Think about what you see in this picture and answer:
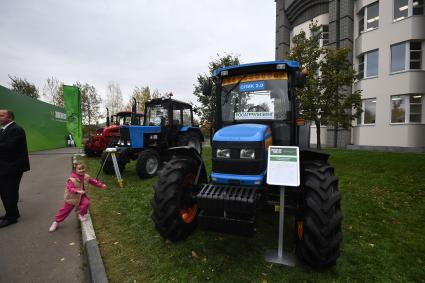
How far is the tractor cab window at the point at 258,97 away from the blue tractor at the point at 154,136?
4652 mm

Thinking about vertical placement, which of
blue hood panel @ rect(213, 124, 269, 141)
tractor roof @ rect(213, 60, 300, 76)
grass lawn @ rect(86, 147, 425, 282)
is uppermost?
tractor roof @ rect(213, 60, 300, 76)

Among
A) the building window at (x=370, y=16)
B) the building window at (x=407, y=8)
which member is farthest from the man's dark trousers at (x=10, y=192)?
the building window at (x=370, y=16)

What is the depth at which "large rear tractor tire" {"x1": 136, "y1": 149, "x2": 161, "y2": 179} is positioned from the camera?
7.86 metres

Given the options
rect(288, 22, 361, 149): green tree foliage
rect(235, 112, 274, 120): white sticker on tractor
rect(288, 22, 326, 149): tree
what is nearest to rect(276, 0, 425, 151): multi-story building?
rect(288, 22, 326, 149): tree

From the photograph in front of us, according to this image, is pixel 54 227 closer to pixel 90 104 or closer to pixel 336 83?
pixel 336 83

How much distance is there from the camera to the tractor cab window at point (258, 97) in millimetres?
3930

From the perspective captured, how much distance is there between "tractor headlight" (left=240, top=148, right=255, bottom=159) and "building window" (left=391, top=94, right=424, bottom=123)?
53.1 ft

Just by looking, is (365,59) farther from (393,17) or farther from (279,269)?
(279,269)

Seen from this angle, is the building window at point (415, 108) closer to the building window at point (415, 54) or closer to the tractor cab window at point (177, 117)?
the building window at point (415, 54)

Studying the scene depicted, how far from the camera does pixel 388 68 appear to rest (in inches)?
625

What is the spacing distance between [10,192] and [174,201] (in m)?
3.27

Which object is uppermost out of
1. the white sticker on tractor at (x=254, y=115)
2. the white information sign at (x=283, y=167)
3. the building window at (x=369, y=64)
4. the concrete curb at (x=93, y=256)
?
the building window at (x=369, y=64)

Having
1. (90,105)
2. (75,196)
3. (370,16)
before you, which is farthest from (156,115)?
(90,105)

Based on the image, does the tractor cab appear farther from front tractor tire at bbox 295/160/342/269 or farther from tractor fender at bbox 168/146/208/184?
front tractor tire at bbox 295/160/342/269
